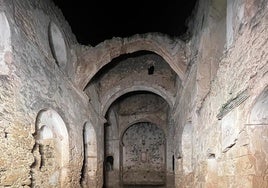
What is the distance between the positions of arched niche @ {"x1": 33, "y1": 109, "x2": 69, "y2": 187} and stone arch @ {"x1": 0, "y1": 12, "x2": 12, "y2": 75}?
5.14ft

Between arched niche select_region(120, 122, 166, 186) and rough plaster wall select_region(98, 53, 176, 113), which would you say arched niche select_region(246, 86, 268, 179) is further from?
arched niche select_region(120, 122, 166, 186)

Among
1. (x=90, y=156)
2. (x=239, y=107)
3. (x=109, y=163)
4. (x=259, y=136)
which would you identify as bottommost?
(x=109, y=163)

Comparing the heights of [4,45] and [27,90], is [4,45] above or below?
above

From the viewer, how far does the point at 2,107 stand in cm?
455

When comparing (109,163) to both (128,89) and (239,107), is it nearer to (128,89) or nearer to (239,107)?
(128,89)

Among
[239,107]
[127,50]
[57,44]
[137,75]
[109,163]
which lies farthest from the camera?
[109,163]

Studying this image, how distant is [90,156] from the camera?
9867mm

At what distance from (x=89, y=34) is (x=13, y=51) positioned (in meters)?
6.84

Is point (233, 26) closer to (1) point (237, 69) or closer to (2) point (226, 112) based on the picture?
(1) point (237, 69)

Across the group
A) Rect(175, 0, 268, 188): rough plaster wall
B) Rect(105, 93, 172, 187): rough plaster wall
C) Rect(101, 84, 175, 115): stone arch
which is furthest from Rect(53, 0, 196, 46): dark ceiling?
Rect(175, 0, 268, 188): rough plaster wall

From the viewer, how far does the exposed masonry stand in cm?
354

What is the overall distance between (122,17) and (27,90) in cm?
672

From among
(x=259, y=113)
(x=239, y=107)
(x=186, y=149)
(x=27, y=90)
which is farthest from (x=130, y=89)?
(x=259, y=113)

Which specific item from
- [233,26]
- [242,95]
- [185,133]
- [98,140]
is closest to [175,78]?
[185,133]
